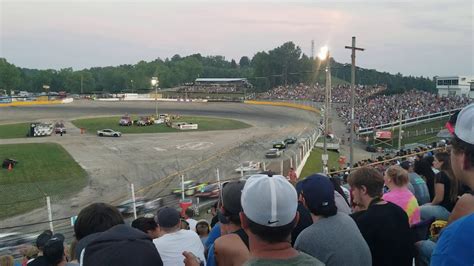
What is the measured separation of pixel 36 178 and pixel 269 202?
28246 millimetres

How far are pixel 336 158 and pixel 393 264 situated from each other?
34137mm

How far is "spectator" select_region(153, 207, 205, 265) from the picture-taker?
4082 mm

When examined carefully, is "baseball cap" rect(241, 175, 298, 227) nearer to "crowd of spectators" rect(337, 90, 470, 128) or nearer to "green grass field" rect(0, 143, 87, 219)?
"green grass field" rect(0, 143, 87, 219)

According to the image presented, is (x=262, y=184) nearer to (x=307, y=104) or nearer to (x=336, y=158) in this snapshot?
(x=336, y=158)

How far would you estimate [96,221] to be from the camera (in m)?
3.45

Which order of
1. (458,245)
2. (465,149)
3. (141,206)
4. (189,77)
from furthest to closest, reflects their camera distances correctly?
(189,77)
(141,206)
(465,149)
(458,245)

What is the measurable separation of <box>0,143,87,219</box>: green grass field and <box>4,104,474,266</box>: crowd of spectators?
19.0 metres

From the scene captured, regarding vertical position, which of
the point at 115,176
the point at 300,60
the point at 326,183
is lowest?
the point at 115,176

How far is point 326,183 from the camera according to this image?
141 inches

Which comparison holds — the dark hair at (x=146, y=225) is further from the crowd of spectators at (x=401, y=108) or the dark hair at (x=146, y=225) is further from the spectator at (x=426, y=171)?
the crowd of spectators at (x=401, y=108)

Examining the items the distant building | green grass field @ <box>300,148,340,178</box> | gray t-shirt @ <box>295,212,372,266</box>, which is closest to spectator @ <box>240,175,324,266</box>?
gray t-shirt @ <box>295,212,372,266</box>

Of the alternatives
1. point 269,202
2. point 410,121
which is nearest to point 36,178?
point 269,202

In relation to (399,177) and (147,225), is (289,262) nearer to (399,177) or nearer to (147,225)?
(147,225)

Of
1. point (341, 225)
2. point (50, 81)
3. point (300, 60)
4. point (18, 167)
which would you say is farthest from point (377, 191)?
point (50, 81)
